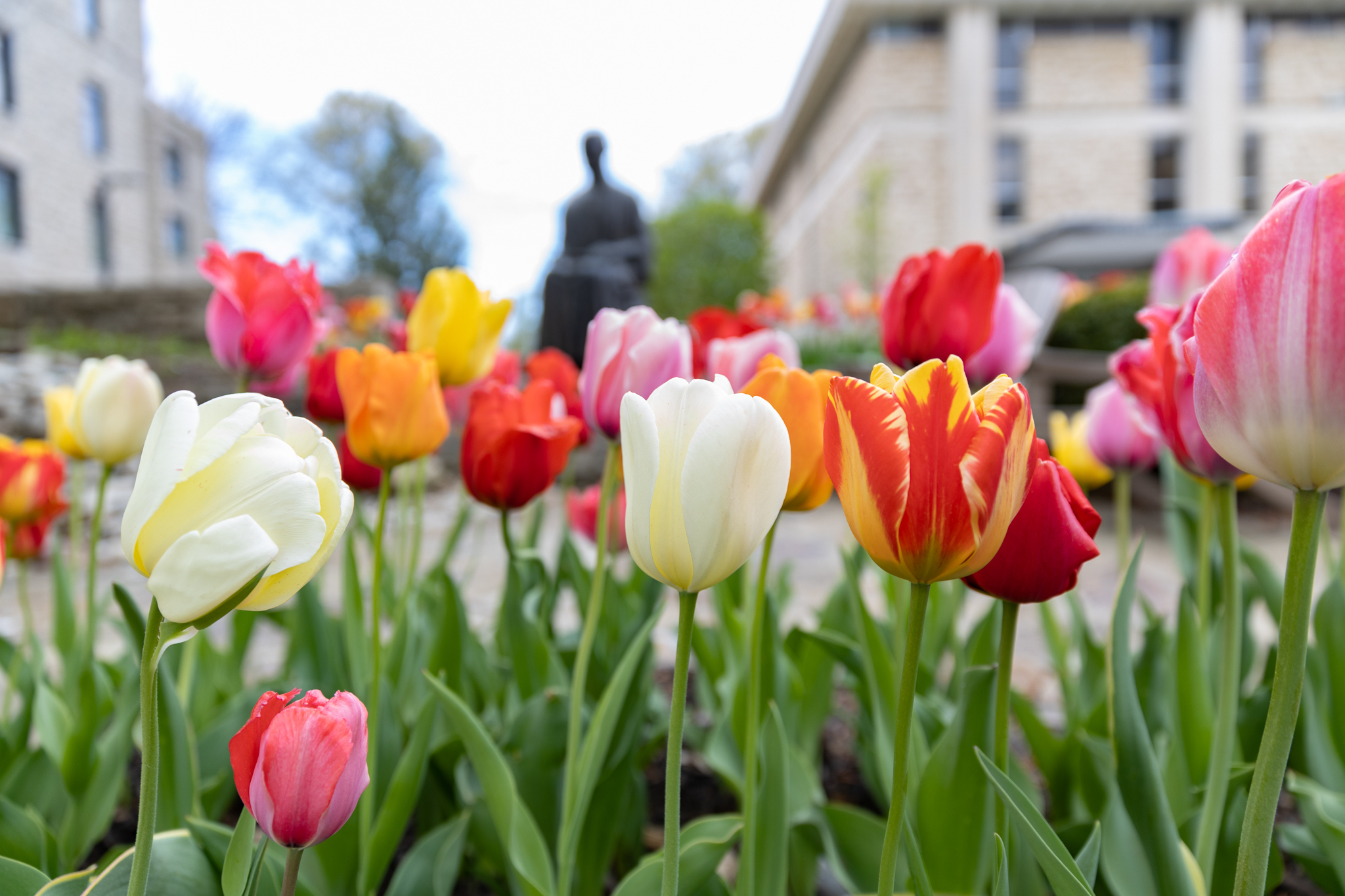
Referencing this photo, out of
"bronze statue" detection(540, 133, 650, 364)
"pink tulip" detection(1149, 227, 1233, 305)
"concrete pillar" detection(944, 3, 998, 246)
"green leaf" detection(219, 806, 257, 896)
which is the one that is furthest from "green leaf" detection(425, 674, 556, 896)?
"concrete pillar" detection(944, 3, 998, 246)

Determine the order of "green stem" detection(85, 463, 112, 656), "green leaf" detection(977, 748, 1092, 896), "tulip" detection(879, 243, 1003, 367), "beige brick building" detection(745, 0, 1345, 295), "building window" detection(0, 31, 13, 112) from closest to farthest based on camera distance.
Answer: "green leaf" detection(977, 748, 1092, 896) < "tulip" detection(879, 243, 1003, 367) < "green stem" detection(85, 463, 112, 656) < "building window" detection(0, 31, 13, 112) < "beige brick building" detection(745, 0, 1345, 295)

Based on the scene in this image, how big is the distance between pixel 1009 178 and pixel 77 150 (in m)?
16.5

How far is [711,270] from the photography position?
14.9 meters

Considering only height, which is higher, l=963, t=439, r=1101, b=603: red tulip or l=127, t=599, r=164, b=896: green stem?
l=963, t=439, r=1101, b=603: red tulip

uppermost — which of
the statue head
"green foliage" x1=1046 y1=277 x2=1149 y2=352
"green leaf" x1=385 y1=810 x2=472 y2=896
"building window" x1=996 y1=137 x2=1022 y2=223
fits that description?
"building window" x1=996 y1=137 x2=1022 y2=223

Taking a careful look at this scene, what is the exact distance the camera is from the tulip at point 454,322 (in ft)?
3.12

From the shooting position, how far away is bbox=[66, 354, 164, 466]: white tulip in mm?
893

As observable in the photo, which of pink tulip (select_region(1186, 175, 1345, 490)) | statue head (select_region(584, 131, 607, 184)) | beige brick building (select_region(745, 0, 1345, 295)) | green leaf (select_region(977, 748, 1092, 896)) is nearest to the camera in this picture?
pink tulip (select_region(1186, 175, 1345, 490))

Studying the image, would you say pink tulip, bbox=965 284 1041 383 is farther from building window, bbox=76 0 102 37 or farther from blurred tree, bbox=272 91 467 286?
blurred tree, bbox=272 91 467 286

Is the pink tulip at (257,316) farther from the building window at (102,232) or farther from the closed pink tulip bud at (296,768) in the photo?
the building window at (102,232)

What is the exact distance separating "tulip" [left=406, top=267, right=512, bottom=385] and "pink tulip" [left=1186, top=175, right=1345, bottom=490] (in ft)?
2.42

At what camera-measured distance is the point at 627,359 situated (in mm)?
754

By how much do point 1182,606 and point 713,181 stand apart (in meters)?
31.0

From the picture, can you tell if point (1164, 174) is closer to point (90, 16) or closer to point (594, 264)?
point (594, 264)
